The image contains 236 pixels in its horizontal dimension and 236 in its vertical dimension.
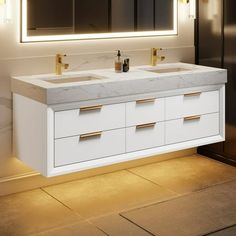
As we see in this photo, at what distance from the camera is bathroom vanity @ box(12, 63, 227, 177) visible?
11.0 feet

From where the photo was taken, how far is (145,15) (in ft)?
13.6

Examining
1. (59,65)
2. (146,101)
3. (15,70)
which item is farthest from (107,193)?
(15,70)

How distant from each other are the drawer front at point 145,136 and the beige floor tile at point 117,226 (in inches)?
21.6

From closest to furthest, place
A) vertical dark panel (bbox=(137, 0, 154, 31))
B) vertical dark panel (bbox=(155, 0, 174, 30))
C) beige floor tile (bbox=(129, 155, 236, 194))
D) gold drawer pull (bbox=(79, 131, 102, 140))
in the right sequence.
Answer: gold drawer pull (bbox=(79, 131, 102, 140)), beige floor tile (bbox=(129, 155, 236, 194)), vertical dark panel (bbox=(137, 0, 154, 31)), vertical dark panel (bbox=(155, 0, 174, 30))

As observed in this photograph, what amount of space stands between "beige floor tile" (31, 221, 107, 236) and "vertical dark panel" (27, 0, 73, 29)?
134 centimetres

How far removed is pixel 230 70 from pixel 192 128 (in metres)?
0.60

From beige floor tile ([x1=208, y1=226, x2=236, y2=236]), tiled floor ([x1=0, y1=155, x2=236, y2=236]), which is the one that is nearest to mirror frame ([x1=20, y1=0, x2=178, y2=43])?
tiled floor ([x1=0, y1=155, x2=236, y2=236])

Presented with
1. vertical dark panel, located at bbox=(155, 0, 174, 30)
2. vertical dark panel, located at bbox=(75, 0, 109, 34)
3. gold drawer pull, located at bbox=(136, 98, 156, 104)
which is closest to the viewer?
gold drawer pull, located at bbox=(136, 98, 156, 104)

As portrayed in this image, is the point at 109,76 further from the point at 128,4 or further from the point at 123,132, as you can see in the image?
the point at 128,4

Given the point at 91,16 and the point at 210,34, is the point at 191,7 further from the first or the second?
→ the point at 91,16

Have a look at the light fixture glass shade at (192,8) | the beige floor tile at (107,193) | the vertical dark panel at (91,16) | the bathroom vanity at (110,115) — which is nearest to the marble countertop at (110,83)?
the bathroom vanity at (110,115)

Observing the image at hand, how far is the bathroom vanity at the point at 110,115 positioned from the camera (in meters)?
3.37

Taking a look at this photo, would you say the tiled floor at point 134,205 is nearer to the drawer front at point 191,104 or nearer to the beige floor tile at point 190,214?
the beige floor tile at point 190,214

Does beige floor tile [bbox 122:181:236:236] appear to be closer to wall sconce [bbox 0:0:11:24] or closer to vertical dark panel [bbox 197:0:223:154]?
vertical dark panel [bbox 197:0:223:154]
